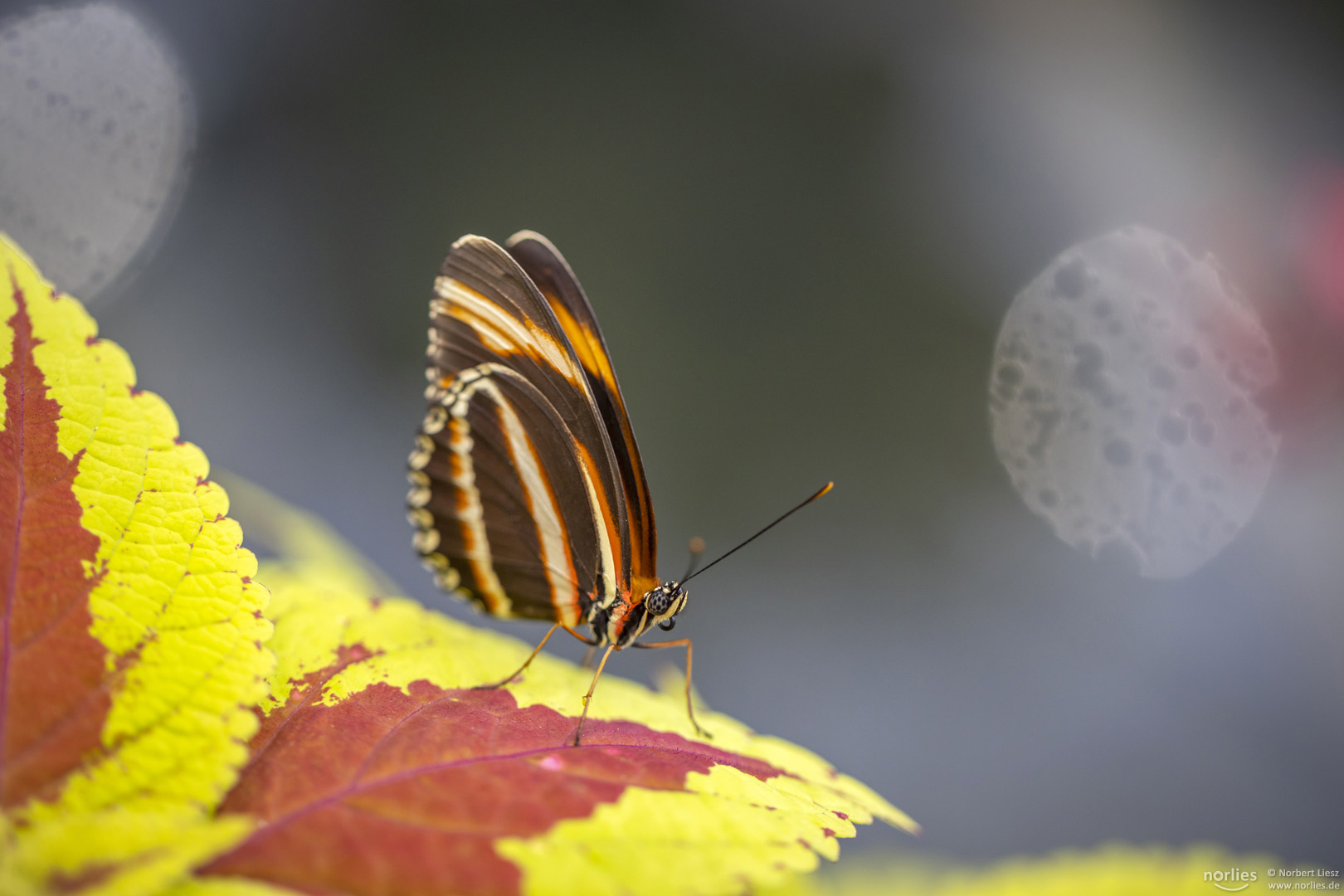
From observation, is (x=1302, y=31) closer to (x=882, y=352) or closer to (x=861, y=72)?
(x=861, y=72)

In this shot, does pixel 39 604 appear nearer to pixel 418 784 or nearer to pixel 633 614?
pixel 418 784

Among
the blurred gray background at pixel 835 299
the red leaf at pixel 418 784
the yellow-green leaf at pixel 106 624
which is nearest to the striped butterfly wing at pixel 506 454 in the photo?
the red leaf at pixel 418 784

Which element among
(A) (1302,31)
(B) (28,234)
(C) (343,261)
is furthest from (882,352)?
(B) (28,234)

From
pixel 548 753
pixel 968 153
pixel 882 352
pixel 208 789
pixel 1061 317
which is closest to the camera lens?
pixel 208 789

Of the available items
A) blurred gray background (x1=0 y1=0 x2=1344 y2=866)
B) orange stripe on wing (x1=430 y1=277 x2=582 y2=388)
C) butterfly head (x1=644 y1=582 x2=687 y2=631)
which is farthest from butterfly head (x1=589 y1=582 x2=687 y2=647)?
blurred gray background (x1=0 y1=0 x2=1344 y2=866)

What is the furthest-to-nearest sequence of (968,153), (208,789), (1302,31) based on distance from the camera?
1. (968,153)
2. (1302,31)
3. (208,789)

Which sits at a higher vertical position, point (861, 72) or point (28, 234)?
point (861, 72)

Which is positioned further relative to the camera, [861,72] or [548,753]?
[861,72]

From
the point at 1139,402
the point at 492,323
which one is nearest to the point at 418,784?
the point at 492,323

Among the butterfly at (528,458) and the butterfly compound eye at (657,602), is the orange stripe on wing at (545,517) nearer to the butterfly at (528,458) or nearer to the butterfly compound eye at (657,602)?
the butterfly at (528,458)
